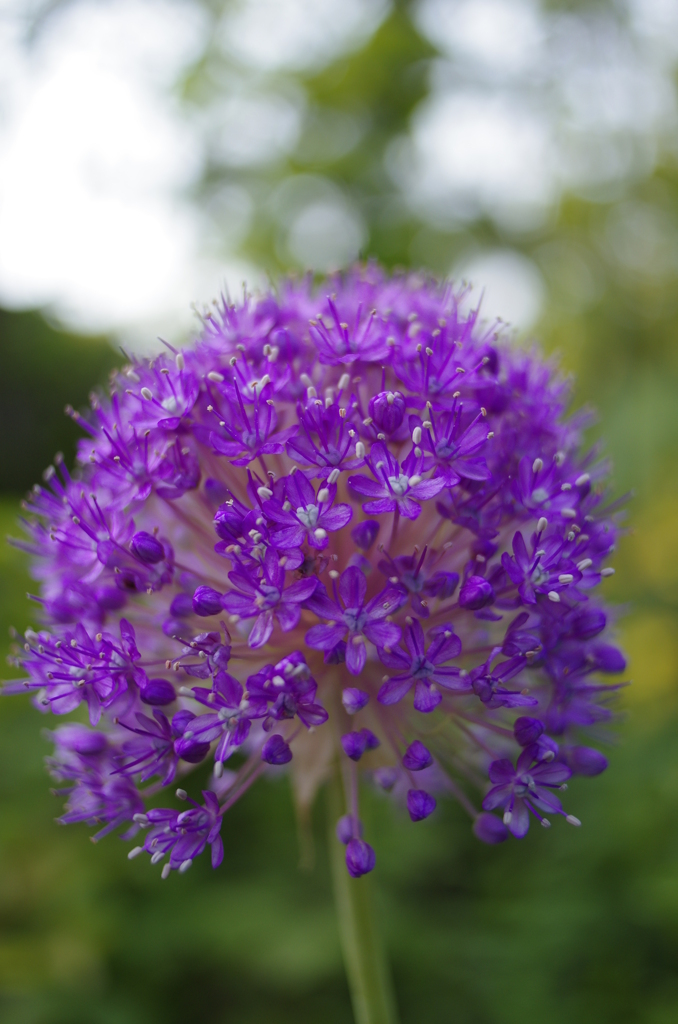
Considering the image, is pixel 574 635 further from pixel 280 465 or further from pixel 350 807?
A: pixel 280 465

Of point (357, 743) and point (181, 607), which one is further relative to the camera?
point (181, 607)

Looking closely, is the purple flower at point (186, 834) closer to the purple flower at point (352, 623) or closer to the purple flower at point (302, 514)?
the purple flower at point (352, 623)

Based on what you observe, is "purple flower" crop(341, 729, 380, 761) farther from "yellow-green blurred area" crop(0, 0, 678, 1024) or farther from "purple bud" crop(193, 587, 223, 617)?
"yellow-green blurred area" crop(0, 0, 678, 1024)

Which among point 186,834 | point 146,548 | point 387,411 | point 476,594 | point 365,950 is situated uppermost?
point 387,411

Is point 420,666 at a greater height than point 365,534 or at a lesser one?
lesser

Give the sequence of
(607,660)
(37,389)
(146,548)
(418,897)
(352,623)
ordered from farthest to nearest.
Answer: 1. (37,389)
2. (418,897)
3. (607,660)
4. (146,548)
5. (352,623)

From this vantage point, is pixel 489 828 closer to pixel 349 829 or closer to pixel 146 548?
pixel 349 829

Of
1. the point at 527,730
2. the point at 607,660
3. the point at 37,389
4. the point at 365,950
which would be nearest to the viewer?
the point at 527,730

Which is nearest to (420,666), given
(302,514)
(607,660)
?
→ (302,514)
